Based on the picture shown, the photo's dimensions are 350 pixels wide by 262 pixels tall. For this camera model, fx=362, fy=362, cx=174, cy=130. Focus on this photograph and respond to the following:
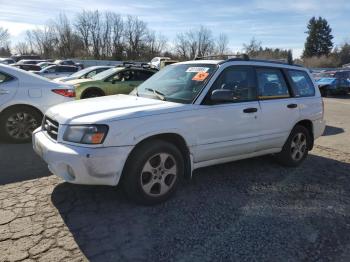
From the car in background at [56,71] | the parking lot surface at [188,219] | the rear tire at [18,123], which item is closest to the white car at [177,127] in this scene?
the parking lot surface at [188,219]

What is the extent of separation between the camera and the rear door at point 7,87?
6.59 meters

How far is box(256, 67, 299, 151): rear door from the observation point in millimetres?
5199

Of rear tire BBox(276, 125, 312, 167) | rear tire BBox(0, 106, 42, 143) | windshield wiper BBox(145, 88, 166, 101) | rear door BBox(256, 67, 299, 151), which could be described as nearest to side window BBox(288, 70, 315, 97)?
rear door BBox(256, 67, 299, 151)

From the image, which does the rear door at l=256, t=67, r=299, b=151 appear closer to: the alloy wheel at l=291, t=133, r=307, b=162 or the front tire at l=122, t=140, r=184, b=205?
the alloy wheel at l=291, t=133, r=307, b=162

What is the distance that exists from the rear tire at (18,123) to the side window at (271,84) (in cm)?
417

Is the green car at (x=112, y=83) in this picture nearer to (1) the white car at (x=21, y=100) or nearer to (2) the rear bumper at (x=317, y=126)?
(1) the white car at (x=21, y=100)

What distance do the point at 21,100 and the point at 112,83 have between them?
5436 mm

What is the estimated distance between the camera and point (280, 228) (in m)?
3.75

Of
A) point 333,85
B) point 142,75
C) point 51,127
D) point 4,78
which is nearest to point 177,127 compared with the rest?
point 51,127

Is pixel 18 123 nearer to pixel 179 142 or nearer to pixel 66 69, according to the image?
pixel 179 142

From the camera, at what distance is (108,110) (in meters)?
4.02

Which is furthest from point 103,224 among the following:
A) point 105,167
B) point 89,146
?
point 89,146

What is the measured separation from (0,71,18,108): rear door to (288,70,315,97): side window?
489cm

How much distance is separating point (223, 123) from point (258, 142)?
32.4 inches
